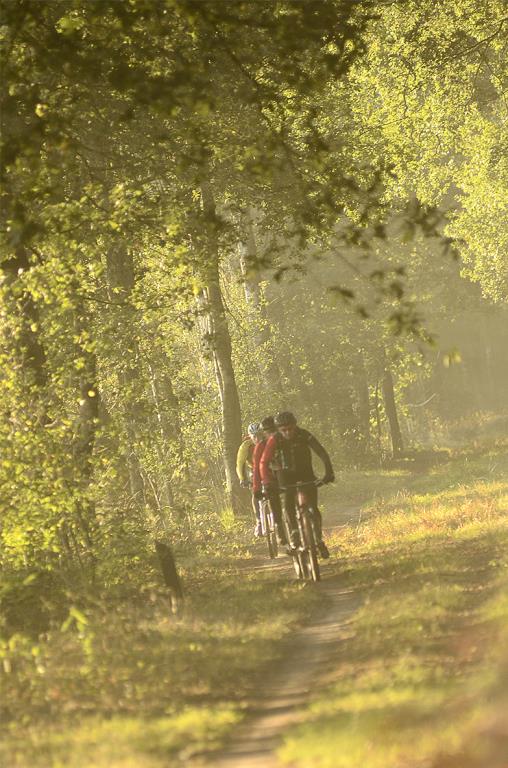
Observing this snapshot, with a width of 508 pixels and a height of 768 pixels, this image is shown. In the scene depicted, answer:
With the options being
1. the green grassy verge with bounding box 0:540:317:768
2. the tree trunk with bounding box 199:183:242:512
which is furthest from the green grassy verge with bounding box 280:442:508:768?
the tree trunk with bounding box 199:183:242:512

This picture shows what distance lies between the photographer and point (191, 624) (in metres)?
12.7

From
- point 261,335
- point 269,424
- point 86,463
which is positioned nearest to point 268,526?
point 269,424

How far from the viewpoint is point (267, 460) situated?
54.7 ft

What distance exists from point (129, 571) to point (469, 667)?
8178 millimetres

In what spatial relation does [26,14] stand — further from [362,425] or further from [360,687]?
[362,425]

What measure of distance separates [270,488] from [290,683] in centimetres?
687

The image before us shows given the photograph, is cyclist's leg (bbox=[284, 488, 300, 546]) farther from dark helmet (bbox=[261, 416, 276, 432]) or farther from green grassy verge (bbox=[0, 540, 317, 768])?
dark helmet (bbox=[261, 416, 276, 432])

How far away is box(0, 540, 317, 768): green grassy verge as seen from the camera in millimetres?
8125

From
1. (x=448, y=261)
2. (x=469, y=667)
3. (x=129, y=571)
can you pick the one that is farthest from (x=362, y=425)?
(x=469, y=667)

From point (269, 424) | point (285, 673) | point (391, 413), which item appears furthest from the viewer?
point (391, 413)

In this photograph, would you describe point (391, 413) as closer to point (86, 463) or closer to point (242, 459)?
point (242, 459)

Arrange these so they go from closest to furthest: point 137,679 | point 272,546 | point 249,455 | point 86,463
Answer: point 137,679 → point 86,463 → point 272,546 → point 249,455

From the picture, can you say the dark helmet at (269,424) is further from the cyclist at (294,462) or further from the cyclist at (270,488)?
the cyclist at (294,462)

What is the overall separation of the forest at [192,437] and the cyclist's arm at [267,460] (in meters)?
1.44
